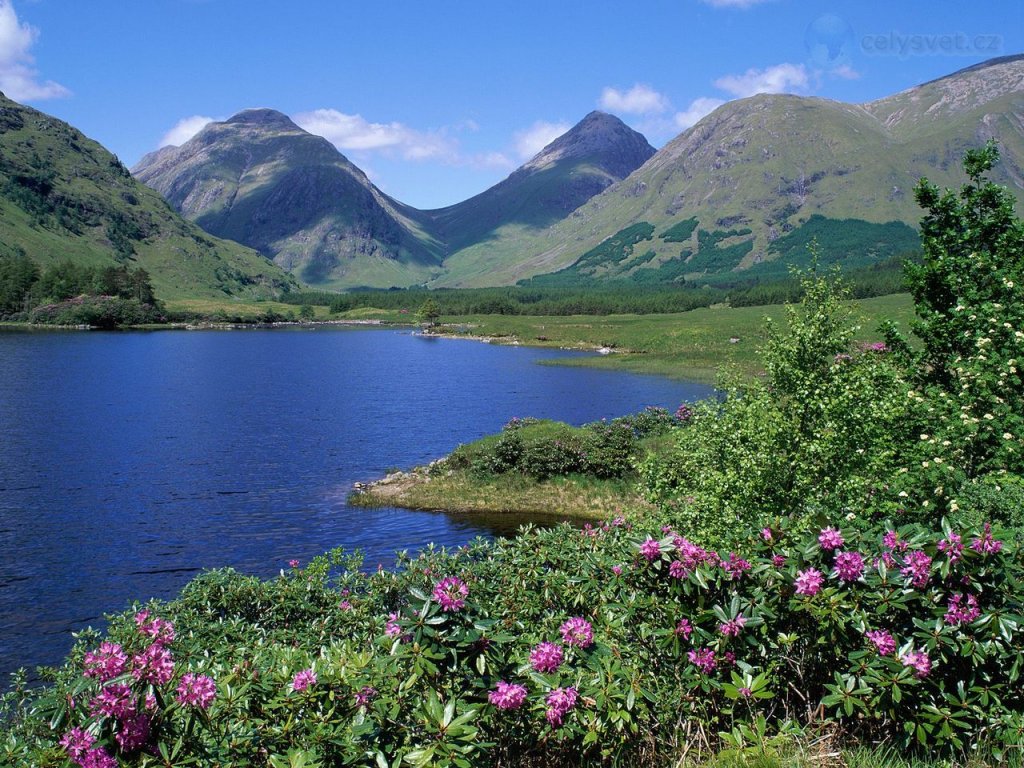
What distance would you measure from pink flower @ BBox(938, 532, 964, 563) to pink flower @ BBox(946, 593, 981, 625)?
1.35 feet

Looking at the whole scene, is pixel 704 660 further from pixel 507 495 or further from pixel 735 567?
pixel 507 495

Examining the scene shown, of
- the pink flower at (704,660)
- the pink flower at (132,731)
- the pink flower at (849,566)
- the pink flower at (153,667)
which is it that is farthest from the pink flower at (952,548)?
the pink flower at (132,731)

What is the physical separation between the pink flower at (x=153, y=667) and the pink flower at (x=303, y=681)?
1.31 metres

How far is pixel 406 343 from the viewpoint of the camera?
19625cm

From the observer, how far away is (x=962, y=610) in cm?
800

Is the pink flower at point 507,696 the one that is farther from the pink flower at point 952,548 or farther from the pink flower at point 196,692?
the pink flower at point 952,548

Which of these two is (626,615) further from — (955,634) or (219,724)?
(219,724)

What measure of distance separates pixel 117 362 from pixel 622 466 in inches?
4417

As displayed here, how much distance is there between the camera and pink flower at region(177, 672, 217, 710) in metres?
7.05

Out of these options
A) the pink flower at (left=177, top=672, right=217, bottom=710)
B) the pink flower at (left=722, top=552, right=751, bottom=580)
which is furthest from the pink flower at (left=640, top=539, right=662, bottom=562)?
the pink flower at (left=177, top=672, right=217, bottom=710)

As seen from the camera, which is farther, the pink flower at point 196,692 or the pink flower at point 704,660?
the pink flower at point 704,660

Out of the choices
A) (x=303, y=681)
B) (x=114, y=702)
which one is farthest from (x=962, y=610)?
(x=114, y=702)

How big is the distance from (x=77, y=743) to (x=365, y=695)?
8.59ft

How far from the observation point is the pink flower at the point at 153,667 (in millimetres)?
6941
